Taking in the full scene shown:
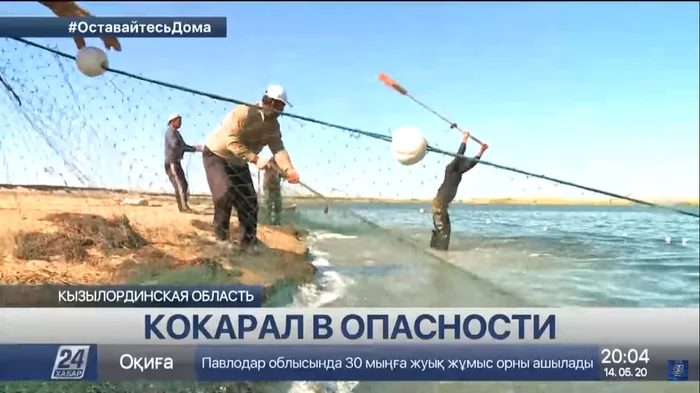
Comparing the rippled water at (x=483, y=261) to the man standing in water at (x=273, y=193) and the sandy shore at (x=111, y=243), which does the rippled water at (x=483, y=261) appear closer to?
the man standing in water at (x=273, y=193)

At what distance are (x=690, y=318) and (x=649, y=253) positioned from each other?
5682 mm

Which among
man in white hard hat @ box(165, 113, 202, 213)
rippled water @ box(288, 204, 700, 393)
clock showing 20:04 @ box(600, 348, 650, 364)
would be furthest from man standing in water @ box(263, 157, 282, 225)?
clock showing 20:04 @ box(600, 348, 650, 364)

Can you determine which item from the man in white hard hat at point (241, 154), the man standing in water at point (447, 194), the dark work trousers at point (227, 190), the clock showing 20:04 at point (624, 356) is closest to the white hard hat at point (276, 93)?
the man in white hard hat at point (241, 154)

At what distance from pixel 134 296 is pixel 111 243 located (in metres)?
0.57

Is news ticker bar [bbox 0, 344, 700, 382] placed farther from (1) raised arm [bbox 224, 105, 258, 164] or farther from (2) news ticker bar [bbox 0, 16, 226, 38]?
(2) news ticker bar [bbox 0, 16, 226, 38]

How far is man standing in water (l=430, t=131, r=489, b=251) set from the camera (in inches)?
108

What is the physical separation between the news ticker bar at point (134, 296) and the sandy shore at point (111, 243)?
12cm

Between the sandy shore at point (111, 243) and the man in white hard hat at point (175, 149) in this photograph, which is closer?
the sandy shore at point (111, 243)

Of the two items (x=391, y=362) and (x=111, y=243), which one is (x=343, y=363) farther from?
(x=111, y=243)

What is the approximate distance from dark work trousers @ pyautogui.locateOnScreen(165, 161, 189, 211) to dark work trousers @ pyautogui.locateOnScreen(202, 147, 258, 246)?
0.36 ft

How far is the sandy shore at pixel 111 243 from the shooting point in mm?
2670

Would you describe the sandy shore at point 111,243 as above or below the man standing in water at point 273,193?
below

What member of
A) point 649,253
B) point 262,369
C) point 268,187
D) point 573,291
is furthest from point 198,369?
point 649,253

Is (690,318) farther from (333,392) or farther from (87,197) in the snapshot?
(87,197)
